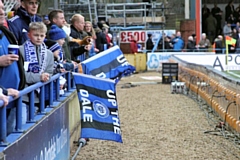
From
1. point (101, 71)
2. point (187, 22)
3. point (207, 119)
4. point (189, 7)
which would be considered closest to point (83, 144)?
point (101, 71)

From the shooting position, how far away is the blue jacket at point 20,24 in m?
7.19

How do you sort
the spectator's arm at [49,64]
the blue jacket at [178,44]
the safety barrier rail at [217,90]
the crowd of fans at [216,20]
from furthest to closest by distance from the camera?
the crowd of fans at [216,20]
the blue jacket at [178,44]
the safety barrier rail at [217,90]
the spectator's arm at [49,64]

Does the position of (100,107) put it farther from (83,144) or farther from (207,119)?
(207,119)

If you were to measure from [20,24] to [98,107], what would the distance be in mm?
1787

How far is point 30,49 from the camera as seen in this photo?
6781 millimetres

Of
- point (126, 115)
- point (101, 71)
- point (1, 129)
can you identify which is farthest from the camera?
point (126, 115)

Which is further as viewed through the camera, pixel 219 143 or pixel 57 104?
pixel 219 143

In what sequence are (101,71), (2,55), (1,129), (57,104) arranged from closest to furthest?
(1,129), (2,55), (57,104), (101,71)

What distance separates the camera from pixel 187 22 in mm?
38750

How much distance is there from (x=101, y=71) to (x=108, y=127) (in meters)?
1.11

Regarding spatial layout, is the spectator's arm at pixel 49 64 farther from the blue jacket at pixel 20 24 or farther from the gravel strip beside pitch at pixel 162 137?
the gravel strip beside pitch at pixel 162 137

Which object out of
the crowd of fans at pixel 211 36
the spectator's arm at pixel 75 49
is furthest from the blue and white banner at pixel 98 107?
the crowd of fans at pixel 211 36

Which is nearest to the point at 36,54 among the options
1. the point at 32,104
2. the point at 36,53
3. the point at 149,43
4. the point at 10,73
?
the point at 36,53

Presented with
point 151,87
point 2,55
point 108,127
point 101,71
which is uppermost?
point 2,55
